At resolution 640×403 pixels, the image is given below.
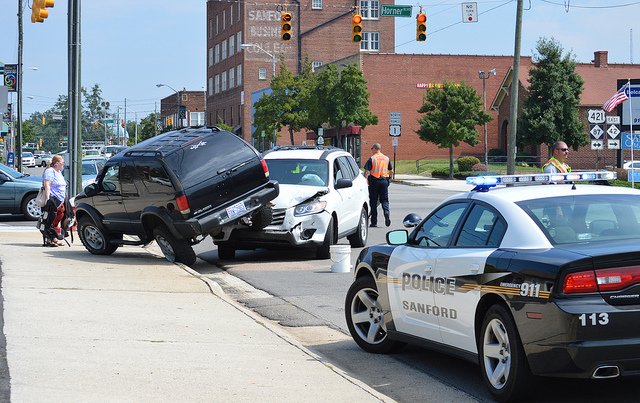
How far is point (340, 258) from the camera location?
15.2m

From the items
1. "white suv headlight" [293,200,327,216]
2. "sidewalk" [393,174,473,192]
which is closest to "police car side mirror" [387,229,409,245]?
"white suv headlight" [293,200,327,216]

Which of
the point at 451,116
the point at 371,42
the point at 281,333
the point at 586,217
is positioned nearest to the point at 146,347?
the point at 281,333

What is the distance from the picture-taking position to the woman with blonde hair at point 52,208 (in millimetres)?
18250

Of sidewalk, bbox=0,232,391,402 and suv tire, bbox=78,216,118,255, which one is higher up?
suv tire, bbox=78,216,118,255

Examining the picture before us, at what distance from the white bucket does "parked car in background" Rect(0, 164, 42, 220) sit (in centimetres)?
1365

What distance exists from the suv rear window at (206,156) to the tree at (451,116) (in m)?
48.3

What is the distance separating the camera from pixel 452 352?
7.67 metres

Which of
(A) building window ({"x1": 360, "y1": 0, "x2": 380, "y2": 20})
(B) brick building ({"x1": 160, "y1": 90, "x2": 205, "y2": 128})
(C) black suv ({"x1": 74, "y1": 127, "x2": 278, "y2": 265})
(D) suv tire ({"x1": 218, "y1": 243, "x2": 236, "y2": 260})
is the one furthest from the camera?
(B) brick building ({"x1": 160, "y1": 90, "x2": 205, "y2": 128})

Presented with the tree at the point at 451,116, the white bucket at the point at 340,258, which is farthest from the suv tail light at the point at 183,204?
the tree at the point at 451,116

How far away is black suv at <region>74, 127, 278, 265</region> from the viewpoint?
1522 centimetres

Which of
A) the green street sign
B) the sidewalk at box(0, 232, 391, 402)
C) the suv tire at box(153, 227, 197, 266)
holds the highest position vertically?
the green street sign

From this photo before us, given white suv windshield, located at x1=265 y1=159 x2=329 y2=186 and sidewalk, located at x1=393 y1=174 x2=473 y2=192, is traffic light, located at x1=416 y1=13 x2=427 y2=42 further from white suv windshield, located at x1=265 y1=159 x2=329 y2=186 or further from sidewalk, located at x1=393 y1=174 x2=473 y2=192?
sidewalk, located at x1=393 y1=174 x2=473 y2=192

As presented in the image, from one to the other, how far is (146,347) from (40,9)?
19.0m

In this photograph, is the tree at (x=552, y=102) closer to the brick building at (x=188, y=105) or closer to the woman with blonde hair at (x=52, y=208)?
the woman with blonde hair at (x=52, y=208)
